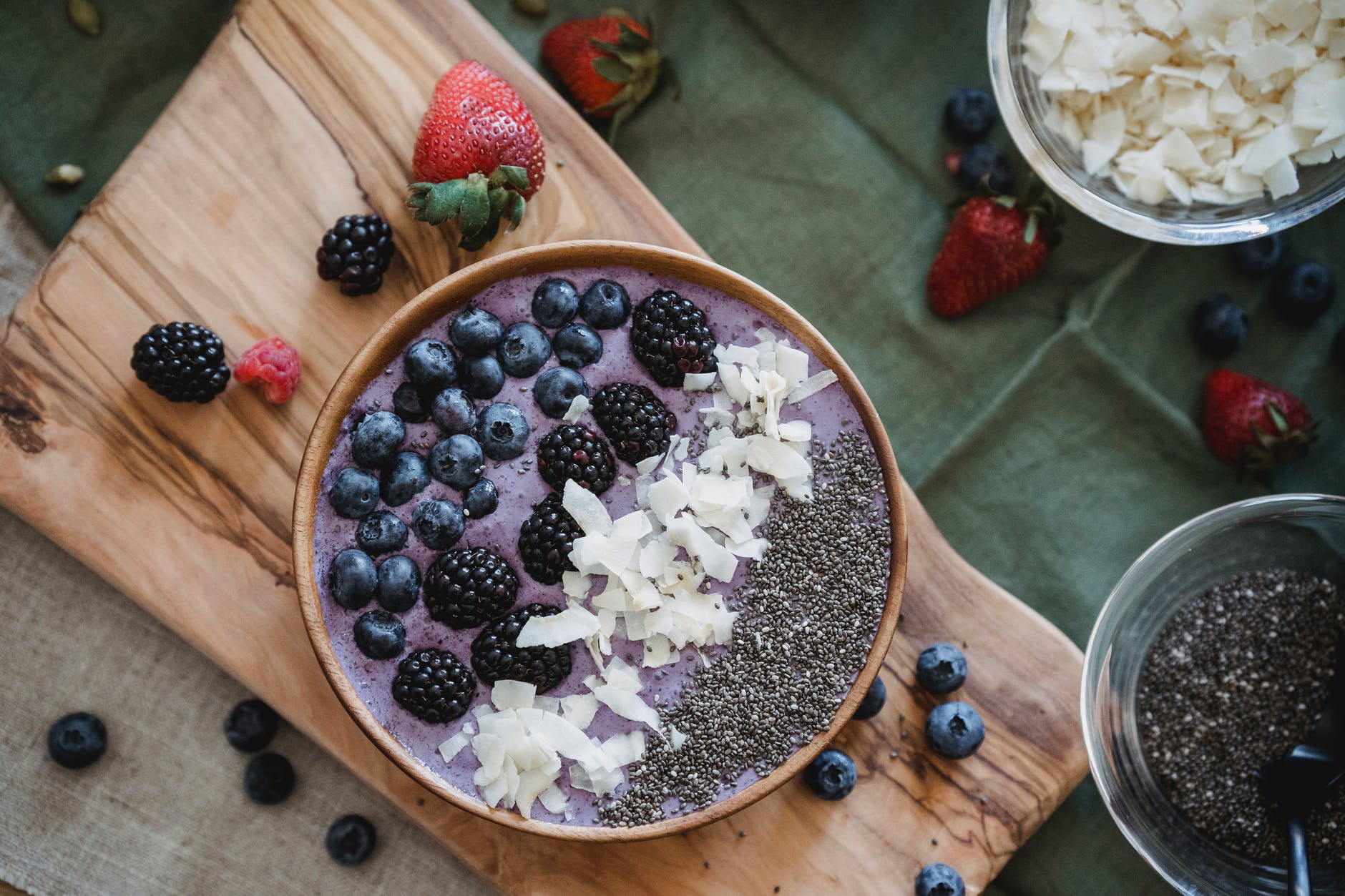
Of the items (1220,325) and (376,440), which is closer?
(376,440)

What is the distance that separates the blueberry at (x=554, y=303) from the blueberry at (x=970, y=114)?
1.04 metres

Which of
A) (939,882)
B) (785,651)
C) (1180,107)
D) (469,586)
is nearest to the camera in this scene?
(469,586)

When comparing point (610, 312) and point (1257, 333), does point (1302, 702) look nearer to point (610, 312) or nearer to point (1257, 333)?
point (1257, 333)

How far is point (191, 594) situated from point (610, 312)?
99cm

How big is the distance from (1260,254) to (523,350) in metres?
1.69

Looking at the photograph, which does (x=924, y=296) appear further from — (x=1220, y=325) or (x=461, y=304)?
(x=461, y=304)

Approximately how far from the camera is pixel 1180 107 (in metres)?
2.01

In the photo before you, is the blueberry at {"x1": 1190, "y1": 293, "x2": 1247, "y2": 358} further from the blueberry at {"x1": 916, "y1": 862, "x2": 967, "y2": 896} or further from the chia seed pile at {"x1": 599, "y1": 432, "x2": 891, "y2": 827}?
the blueberry at {"x1": 916, "y1": 862, "x2": 967, "y2": 896}

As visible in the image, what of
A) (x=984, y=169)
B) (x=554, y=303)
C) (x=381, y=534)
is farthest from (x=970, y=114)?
(x=381, y=534)

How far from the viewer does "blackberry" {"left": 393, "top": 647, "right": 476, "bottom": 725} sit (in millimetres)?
1661

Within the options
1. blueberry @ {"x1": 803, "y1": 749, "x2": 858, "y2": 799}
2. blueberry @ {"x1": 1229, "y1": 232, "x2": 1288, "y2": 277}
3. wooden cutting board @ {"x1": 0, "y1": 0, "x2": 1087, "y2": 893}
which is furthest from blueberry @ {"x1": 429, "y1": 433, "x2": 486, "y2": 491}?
blueberry @ {"x1": 1229, "y1": 232, "x2": 1288, "y2": 277}

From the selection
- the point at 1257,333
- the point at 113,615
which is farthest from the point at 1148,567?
the point at 113,615

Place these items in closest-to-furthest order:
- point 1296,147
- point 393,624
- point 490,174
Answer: point 393,624 < point 490,174 < point 1296,147

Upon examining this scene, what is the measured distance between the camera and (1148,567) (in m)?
2.04
